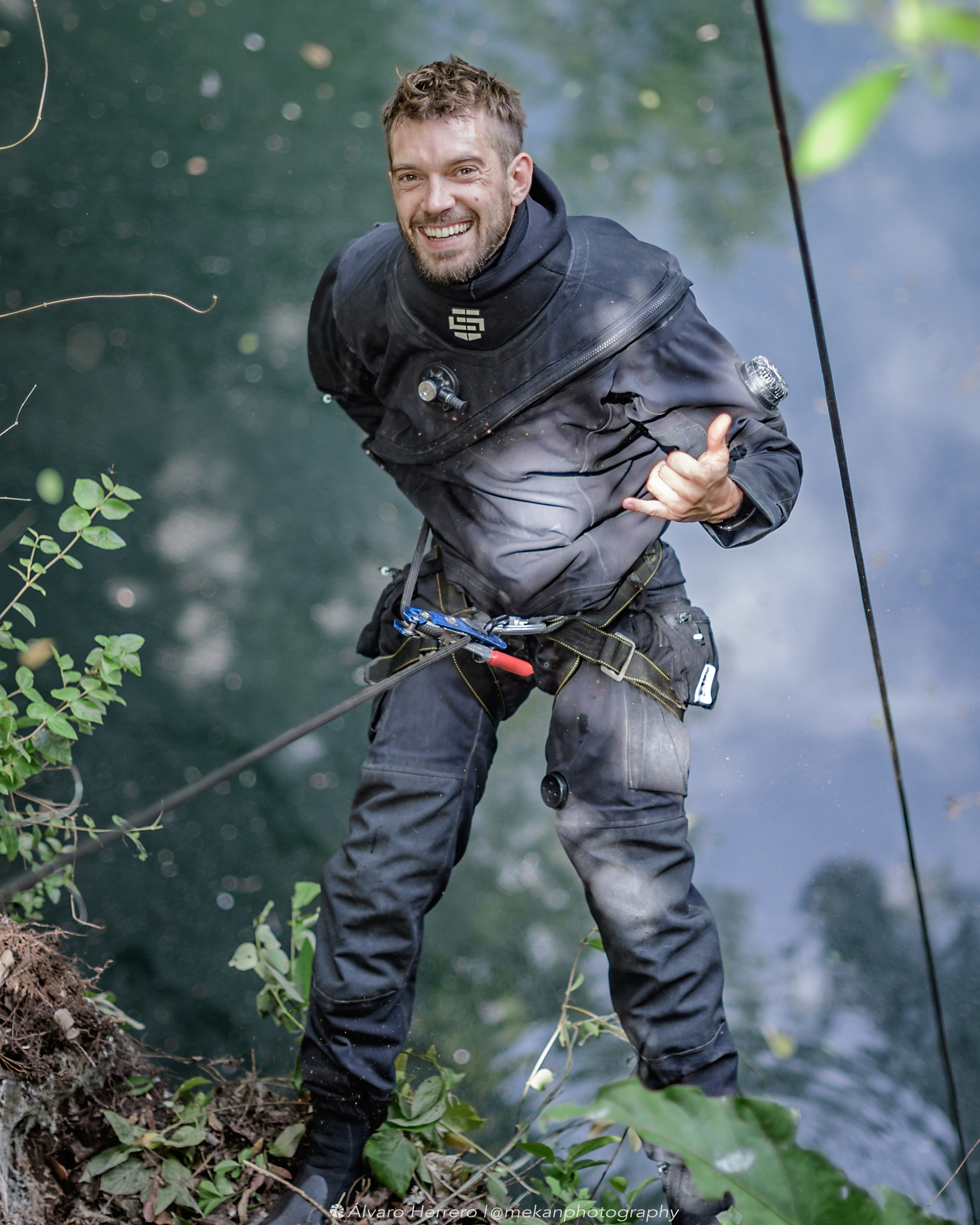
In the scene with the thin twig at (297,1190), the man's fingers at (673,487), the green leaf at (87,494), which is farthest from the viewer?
the thin twig at (297,1190)

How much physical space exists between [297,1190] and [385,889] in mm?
579

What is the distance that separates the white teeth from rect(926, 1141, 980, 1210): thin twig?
1657 millimetres

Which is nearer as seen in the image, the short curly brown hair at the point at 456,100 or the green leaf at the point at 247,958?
the short curly brown hair at the point at 456,100

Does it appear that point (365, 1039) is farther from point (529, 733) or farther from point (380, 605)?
point (529, 733)

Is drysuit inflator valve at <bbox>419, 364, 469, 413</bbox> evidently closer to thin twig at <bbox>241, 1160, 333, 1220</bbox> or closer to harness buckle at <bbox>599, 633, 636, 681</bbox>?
harness buckle at <bbox>599, 633, 636, 681</bbox>

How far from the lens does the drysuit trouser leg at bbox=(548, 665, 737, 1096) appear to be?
1.86 m

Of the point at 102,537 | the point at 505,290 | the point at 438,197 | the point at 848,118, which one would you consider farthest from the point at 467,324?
the point at 848,118

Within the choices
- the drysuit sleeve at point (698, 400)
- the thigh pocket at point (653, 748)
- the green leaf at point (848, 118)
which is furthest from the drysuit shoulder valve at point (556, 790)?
the green leaf at point (848, 118)

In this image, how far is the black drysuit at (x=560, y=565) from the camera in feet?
6.09

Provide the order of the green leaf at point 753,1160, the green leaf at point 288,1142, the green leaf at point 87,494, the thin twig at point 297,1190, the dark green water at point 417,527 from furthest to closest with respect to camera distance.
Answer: the dark green water at point 417,527, the green leaf at point 288,1142, the thin twig at point 297,1190, the green leaf at point 87,494, the green leaf at point 753,1160

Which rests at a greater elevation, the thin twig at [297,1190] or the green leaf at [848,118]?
the green leaf at [848,118]

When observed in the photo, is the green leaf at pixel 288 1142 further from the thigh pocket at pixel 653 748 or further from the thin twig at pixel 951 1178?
the thin twig at pixel 951 1178

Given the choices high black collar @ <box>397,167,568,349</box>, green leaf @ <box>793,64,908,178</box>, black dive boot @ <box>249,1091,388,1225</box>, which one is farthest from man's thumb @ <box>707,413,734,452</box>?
black dive boot @ <box>249,1091,388,1225</box>

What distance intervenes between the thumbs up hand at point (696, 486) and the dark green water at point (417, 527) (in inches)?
57.9
